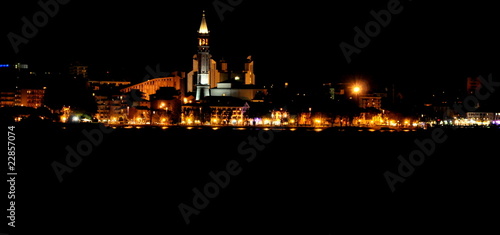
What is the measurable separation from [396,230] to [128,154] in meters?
15.0

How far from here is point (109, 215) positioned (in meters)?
12.5

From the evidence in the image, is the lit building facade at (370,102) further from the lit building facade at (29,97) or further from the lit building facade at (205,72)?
the lit building facade at (29,97)

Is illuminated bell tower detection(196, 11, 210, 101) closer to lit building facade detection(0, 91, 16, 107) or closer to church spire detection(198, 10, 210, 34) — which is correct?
church spire detection(198, 10, 210, 34)

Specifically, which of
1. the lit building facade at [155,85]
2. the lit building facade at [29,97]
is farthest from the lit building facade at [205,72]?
the lit building facade at [29,97]

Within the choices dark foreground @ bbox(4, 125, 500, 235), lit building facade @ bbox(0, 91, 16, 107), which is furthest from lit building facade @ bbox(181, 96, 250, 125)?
dark foreground @ bbox(4, 125, 500, 235)

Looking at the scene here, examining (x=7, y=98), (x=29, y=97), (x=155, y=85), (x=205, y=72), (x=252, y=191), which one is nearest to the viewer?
(x=252, y=191)

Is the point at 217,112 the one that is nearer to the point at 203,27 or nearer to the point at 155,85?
the point at 203,27

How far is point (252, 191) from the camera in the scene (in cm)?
1547

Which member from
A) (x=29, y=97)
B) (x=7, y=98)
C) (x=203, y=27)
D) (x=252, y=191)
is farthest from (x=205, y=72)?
(x=252, y=191)

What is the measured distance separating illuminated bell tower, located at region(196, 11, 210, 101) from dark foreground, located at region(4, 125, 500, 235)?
22.3m

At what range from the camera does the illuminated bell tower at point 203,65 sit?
49.2 m

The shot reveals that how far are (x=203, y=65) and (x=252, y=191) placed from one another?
114ft

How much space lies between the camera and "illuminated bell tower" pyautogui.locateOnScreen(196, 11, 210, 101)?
4925 centimetres

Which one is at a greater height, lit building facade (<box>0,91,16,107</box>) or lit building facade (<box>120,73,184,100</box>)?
lit building facade (<box>120,73,184,100</box>)
